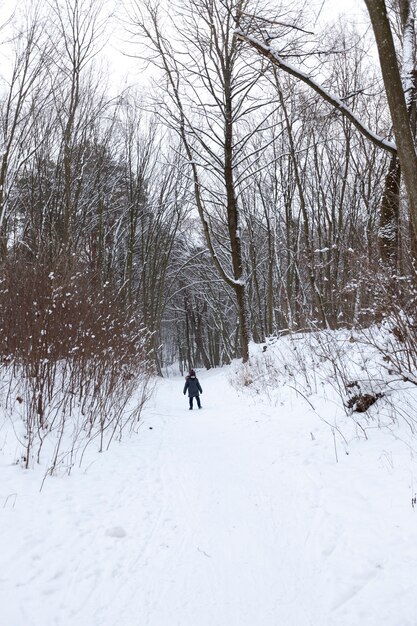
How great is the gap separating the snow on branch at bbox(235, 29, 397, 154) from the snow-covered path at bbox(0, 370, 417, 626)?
3.00 m

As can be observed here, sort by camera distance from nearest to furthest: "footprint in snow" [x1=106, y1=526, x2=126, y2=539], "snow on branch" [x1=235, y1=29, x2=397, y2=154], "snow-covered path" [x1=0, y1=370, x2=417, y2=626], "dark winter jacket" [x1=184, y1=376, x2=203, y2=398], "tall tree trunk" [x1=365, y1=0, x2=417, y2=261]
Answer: "snow-covered path" [x1=0, y1=370, x2=417, y2=626]
"footprint in snow" [x1=106, y1=526, x2=126, y2=539]
"tall tree trunk" [x1=365, y1=0, x2=417, y2=261]
"snow on branch" [x1=235, y1=29, x2=397, y2=154]
"dark winter jacket" [x1=184, y1=376, x2=203, y2=398]

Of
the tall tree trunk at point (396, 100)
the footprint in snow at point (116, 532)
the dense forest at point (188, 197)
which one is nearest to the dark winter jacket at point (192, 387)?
the dense forest at point (188, 197)

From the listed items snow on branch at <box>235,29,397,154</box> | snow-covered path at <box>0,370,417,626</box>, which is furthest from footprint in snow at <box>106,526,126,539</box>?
snow on branch at <box>235,29,397,154</box>

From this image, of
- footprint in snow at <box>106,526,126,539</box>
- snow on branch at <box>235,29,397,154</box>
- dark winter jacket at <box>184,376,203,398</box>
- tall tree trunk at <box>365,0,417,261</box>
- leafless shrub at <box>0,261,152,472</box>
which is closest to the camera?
footprint in snow at <box>106,526,126,539</box>

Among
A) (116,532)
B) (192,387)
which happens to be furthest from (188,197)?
(116,532)

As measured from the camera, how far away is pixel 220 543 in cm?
274

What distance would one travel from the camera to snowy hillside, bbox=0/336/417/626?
1.96 m

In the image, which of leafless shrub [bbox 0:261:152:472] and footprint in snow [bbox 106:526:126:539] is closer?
footprint in snow [bbox 106:526:126:539]

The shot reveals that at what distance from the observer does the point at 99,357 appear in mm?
6102

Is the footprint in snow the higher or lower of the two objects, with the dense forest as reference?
lower

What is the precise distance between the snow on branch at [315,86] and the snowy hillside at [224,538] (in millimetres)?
2905

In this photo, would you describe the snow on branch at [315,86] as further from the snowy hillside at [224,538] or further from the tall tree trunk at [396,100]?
the snowy hillside at [224,538]

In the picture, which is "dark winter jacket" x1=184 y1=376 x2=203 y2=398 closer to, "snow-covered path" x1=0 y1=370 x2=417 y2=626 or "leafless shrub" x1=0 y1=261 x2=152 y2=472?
"leafless shrub" x1=0 y1=261 x2=152 y2=472

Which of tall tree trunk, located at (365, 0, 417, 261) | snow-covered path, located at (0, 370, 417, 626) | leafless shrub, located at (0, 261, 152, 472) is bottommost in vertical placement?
snow-covered path, located at (0, 370, 417, 626)
